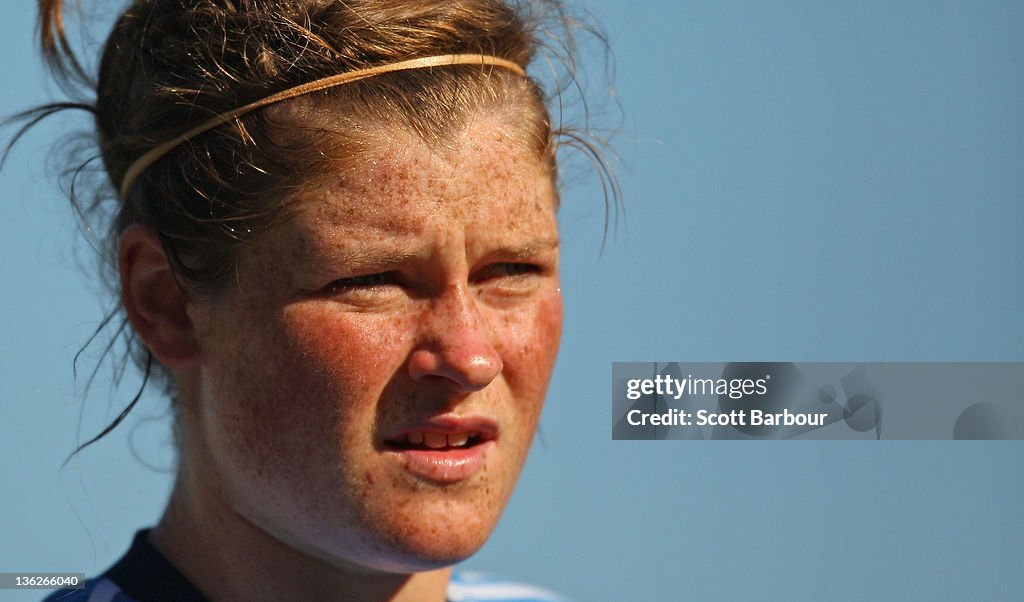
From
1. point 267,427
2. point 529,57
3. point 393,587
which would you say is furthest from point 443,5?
point 393,587

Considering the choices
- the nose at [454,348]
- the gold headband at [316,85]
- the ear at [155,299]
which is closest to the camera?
the nose at [454,348]

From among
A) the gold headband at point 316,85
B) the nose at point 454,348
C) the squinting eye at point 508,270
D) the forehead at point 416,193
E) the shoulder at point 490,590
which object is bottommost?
the shoulder at point 490,590

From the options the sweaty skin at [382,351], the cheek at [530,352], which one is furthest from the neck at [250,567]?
the cheek at [530,352]

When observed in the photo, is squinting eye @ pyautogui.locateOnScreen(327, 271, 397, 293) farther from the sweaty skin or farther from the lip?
the lip

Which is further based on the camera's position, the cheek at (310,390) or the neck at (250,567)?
the neck at (250,567)

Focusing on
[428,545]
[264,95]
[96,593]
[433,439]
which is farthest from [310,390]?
[96,593]

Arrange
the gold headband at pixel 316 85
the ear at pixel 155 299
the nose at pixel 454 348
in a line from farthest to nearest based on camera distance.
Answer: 1. the ear at pixel 155 299
2. the gold headband at pixel 316 85
3. the nose at pixel 454 348

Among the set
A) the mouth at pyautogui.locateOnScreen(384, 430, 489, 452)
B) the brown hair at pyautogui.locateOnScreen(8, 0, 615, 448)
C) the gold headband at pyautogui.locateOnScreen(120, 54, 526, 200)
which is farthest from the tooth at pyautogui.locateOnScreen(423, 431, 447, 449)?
the gold headband at pyautogui.locateOnScreen(120, 54, 526, 200)

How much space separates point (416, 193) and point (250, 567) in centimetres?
89

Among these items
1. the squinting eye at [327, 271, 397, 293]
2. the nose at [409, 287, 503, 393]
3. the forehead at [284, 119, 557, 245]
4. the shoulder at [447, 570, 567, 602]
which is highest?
the forehead at [284, 119, 557, 245]

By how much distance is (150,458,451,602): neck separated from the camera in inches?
106

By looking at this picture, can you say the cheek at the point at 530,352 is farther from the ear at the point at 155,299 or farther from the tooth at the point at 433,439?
the ear at the point at 155,299

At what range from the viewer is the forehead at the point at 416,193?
2.45 meters

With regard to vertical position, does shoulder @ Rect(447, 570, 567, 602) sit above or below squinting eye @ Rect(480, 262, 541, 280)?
below
